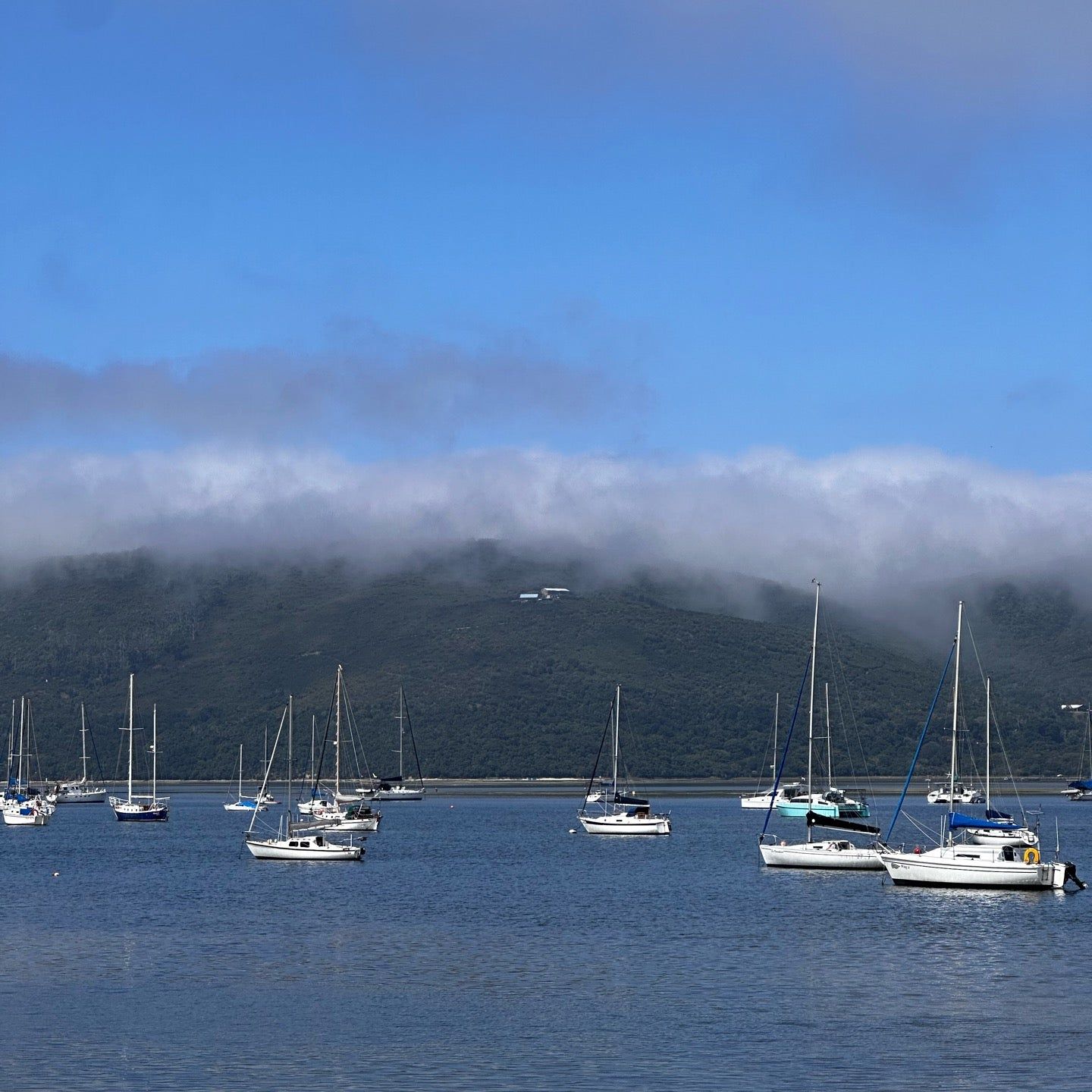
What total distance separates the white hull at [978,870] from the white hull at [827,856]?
36.9ft

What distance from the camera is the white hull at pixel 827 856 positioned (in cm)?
10150

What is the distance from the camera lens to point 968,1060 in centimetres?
4366

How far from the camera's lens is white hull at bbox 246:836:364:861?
367 ft

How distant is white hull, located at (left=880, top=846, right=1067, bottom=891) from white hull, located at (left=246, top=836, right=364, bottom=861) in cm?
3759

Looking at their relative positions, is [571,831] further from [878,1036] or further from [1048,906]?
[878,1036]

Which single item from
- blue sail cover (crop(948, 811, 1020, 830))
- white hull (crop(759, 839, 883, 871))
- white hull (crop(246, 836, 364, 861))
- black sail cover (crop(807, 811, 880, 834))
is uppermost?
blue sail cover (crop(948, 811, 1020, 830))

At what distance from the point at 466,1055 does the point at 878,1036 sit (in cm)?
1055

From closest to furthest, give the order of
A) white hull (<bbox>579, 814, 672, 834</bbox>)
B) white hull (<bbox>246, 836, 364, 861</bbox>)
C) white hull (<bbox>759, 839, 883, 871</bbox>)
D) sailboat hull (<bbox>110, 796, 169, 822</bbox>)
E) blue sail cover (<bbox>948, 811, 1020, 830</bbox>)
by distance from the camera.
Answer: white hull (<bbox>759, 839, 883, 871</bbox>) < blue sail cover (<bbox>948, 811, 1020, 830</bbox>) < white hull (<bbox>246, 836, 364, 861</bbox>) < white hull (<bbox>579, 814, 672, 834</bbox>) < sailboat hull (<bbox>110, 796, 169, 822</bbox>)

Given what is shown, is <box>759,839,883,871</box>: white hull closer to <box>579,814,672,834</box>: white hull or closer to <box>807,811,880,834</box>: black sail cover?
<box>807,811,880,834</box>: black sail cover

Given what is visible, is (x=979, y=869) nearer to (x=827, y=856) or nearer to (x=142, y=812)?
(x=827, y=856)

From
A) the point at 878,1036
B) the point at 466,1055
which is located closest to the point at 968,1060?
the point at 878,1036

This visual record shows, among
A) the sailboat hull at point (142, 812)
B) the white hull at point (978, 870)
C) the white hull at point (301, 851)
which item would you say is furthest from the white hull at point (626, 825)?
the white hull at point (978, 870)

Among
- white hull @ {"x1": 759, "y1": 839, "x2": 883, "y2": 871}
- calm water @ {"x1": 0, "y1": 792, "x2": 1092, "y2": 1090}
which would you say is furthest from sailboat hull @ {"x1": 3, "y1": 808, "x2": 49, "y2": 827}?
white hull @ {"x1": 759, "y1": 839, "x2": 883, "y2": 871}

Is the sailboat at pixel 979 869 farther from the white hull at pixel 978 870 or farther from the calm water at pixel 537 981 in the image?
the calm water at pixel 537 981
